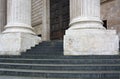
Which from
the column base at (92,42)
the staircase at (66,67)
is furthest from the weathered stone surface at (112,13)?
the staircase at (66,67)

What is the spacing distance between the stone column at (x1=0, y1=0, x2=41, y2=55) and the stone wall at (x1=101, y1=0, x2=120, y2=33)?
15.0ft

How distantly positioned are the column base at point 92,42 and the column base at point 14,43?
2232mm

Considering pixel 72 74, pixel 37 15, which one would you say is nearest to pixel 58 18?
pixel 37 15

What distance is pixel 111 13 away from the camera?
11758 millimetres

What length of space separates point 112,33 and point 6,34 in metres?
4.19

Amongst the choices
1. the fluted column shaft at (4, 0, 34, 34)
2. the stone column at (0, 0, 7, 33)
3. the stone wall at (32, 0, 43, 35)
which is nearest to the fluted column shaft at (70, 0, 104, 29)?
the fluted column shaft at (4, 0, 34, 34)

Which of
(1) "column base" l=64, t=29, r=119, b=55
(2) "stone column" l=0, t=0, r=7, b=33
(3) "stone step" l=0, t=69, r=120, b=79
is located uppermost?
(2) "stone column" l=0, t=0, r=7, b=33

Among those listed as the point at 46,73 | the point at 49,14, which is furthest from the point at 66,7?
the point at 46,73

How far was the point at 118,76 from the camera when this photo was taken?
16.4 ft

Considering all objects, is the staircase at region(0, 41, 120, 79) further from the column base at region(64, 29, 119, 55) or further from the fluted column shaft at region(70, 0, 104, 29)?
the fluted column shaft at region(70, 0, 104, 29)

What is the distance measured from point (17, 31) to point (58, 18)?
20.2 feet

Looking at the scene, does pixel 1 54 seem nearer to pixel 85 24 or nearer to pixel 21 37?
pixel 21 37

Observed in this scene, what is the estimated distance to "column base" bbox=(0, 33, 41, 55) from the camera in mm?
8562

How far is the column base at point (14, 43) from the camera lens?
337 inches
